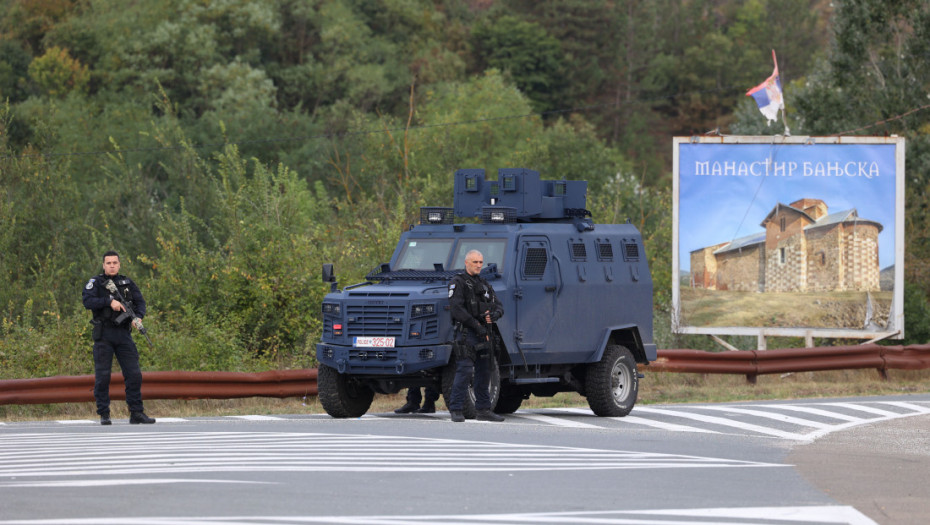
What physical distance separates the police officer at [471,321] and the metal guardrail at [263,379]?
440 cm

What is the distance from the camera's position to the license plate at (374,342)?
16547 mm

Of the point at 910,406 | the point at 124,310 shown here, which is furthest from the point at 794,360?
the point at 124,310

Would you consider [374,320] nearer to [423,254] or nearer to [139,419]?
[423,254]

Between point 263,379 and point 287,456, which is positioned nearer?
point 287,456

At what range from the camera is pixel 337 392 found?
1728 cm

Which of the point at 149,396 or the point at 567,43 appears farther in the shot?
the point at 567,43

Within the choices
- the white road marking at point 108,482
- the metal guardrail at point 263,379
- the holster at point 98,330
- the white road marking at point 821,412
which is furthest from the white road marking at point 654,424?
the white road marking at point 108,482

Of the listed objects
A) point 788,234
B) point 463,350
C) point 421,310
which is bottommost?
point 463,350

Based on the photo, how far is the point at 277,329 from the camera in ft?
83.1

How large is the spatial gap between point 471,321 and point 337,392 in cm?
201

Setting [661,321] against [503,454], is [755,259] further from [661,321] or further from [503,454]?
[503,454]

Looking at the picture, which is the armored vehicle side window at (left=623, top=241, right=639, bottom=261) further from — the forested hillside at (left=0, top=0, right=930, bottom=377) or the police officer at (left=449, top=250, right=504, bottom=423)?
the forested hillside at (left=0, top=0, right=930, bottom=377)

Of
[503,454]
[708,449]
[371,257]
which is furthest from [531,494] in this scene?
[371,257]

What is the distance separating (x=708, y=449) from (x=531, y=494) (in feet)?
12.7
